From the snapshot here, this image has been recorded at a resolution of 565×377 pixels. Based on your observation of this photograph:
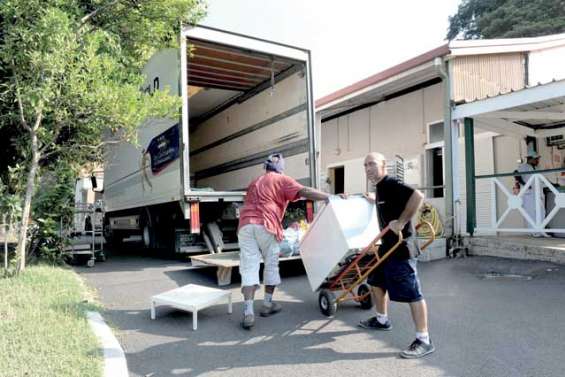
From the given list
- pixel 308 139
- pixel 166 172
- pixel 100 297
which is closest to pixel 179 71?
pixel 166 172

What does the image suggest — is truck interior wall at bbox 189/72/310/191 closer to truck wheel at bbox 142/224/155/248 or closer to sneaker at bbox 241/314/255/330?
truck wheel at bbox 142/224/155/248

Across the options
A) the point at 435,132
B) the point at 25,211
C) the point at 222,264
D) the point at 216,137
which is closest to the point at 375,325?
the point at 222,264

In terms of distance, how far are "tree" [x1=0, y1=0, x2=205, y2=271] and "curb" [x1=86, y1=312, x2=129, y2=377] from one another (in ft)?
7.44

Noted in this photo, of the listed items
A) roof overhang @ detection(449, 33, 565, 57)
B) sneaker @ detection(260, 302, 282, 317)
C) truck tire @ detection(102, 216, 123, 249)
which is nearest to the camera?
sneaker @ detection(260, 302, 282, 317)

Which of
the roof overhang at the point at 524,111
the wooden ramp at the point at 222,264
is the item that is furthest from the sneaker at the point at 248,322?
the roof overhang at the point at 524,111

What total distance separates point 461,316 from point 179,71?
5.36 metres

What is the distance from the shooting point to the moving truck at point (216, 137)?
7.20 m

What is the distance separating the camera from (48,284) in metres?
5.38

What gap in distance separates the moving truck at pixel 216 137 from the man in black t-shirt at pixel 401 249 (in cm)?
388

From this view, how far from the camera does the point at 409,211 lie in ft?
11.2

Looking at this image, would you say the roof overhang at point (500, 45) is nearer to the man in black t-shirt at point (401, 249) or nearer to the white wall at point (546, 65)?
the white wall at point (546, 65)

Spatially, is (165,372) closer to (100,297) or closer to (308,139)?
(100,297)

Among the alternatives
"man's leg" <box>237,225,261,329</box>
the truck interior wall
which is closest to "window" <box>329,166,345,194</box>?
the truck interior wall

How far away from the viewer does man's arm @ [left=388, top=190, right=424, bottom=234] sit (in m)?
3.41
